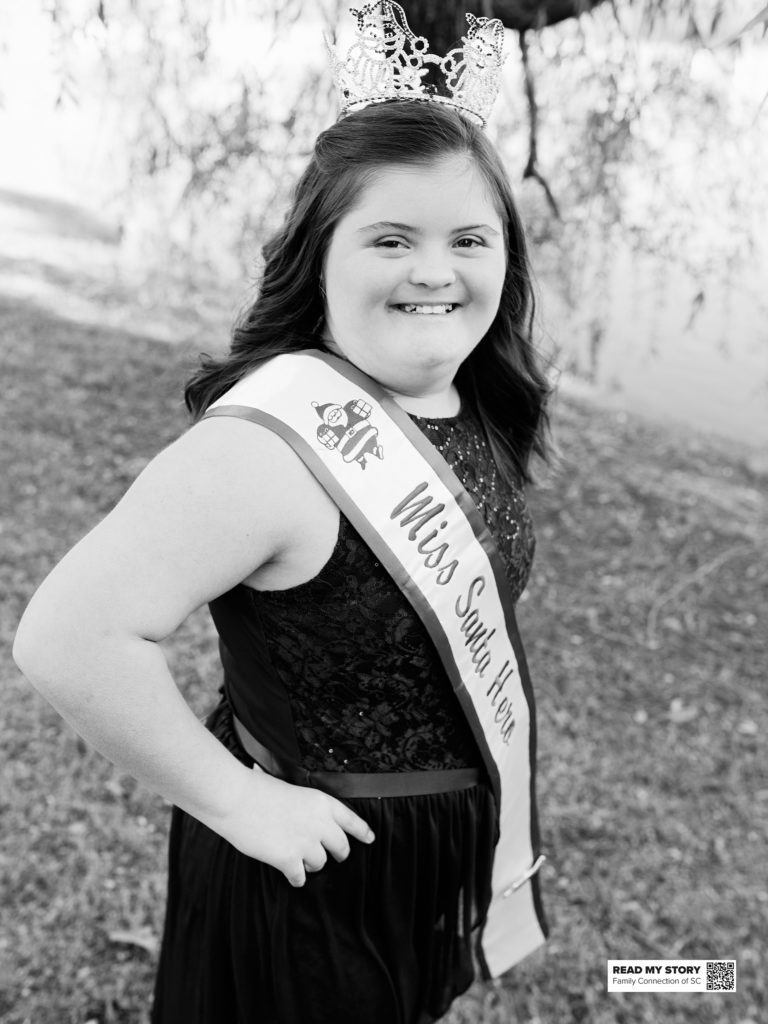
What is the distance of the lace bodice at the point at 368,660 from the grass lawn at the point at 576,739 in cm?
58

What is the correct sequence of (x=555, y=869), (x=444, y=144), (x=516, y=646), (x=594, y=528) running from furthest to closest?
1. (x=594, y=528)
2. (x=555, y=869)
3. (x=516, y=646)
4. (x=444, y=144)

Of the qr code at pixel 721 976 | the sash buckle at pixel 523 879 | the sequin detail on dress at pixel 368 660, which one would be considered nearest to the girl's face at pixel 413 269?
the sequin detail on dress at pixel 368 660

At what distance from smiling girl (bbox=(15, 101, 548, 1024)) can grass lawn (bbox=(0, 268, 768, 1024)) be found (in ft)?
2.10

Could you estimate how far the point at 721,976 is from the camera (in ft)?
8.22

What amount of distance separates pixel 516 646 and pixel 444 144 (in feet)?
Answer: 2.79

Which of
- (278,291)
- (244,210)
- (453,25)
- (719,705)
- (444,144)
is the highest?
(453,25)

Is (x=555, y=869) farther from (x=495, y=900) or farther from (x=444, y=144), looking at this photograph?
(x=444, y=144)

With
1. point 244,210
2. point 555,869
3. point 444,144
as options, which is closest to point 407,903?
point 444,144

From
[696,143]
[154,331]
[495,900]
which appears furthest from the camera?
[154,331]

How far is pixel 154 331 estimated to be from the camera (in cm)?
680

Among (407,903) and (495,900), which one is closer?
(407,903)

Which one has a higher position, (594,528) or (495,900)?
(495,900)

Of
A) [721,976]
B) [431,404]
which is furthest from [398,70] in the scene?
[721,976]

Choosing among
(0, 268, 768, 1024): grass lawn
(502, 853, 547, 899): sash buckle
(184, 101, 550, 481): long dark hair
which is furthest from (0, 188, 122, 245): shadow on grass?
(502, 853, 547, 899): sash buckle
